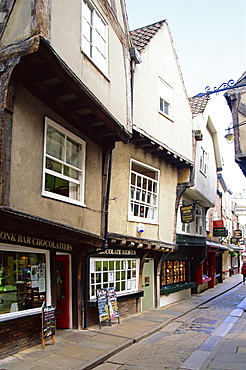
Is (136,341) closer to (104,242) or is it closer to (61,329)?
(61,329)

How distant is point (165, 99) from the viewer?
1391 cm

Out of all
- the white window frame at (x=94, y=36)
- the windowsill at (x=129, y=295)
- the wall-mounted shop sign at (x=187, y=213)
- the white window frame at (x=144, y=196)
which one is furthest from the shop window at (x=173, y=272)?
the white window frame at (x=94, y=36)

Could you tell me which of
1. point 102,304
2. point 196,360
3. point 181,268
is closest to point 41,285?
point 102,304

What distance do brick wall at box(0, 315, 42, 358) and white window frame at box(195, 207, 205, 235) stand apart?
13.2m

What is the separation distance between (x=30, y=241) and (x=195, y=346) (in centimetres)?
495

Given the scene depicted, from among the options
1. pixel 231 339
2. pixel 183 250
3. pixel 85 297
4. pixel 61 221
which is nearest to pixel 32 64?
pixel 61 221

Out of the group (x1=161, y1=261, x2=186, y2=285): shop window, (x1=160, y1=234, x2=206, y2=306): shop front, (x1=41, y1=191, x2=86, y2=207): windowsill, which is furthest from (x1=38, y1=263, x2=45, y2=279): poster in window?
(x1=161, y1=261, x2=186, y2=285): shop window

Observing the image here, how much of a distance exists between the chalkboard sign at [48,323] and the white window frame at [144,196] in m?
4.50

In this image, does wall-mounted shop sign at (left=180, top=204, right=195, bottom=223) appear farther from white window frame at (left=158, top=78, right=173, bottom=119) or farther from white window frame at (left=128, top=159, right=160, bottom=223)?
white window frame at (left=158, top=78, right=173, bottom=119)

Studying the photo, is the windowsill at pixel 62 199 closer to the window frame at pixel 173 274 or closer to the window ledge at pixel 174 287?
the window frame at pixel 173 274

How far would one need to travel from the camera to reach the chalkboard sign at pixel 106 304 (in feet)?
33.5

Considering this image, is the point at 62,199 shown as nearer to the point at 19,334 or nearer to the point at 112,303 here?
the point at 19,334

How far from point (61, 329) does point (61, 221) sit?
3.69 metres

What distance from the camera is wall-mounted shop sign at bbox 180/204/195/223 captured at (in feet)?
52.5
